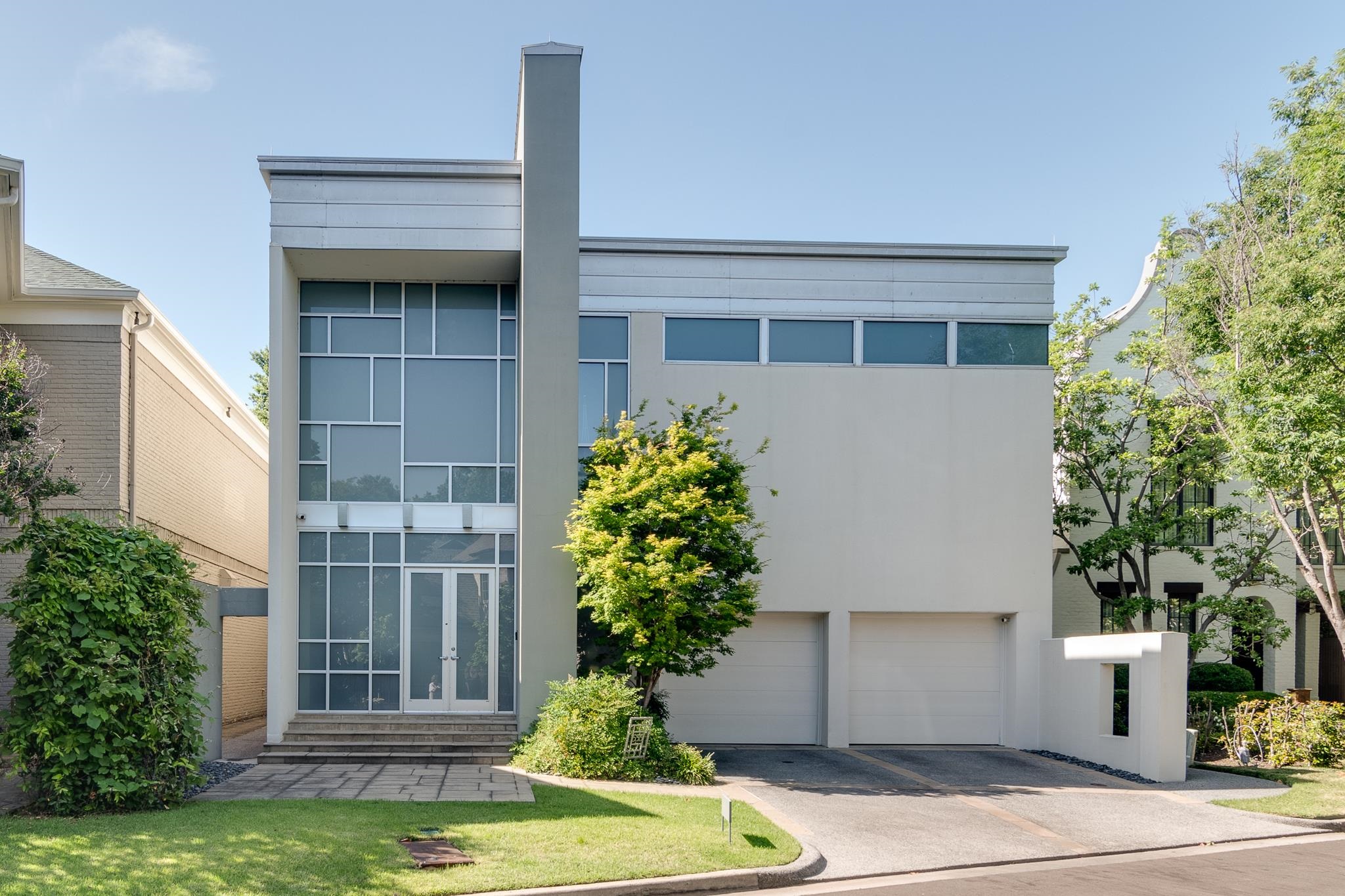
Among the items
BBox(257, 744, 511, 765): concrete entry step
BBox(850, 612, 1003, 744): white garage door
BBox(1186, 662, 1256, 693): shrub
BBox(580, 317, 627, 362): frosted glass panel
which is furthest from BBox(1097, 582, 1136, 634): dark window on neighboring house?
BBox(257, 744, 511, 765): concrete entry step

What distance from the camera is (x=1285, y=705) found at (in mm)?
17531

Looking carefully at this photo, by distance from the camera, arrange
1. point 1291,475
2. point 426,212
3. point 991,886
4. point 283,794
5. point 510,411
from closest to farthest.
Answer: point 991,886 → point 283,794 → point 1291,475 → point 426,212 → point 510,411

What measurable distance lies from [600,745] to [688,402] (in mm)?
7019

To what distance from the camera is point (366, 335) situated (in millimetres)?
18312

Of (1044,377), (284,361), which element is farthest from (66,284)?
(1044,377)

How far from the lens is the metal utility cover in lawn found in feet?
30.0

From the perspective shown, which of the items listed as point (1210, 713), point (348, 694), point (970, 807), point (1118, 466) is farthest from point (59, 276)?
point (1210, 713)

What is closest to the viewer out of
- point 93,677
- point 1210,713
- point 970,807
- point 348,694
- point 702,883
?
point 702,883

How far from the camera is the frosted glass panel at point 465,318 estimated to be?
18438mm

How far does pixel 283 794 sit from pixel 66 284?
9.02 meters

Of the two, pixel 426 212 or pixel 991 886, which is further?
pixel 426 212

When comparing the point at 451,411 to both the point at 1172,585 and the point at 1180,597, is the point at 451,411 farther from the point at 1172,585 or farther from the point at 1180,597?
the point at 1180,597

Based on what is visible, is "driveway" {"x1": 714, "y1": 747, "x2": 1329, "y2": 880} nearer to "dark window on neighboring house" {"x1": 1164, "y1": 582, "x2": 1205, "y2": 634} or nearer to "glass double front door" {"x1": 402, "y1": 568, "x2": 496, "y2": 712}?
"glass double front door" {"x1": 402, "y1": 568, "x2": 496, "y2": 712}

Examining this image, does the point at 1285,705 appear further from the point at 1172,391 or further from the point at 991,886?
the point at 991,886
